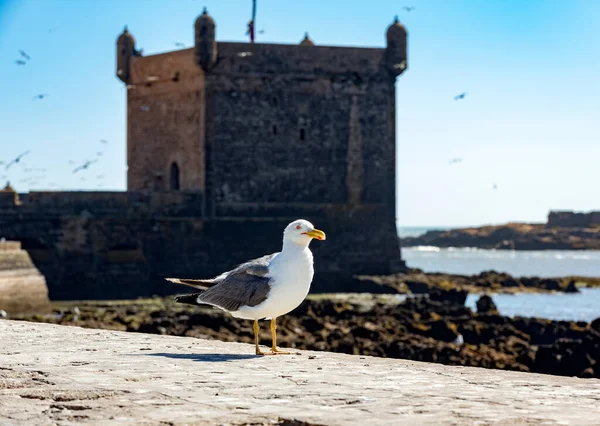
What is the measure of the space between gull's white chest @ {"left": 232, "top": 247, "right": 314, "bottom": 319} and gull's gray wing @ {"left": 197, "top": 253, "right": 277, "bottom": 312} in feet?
0.16

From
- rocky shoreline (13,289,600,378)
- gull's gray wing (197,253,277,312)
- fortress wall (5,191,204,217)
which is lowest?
rocky shoreline (13,289,600,378)

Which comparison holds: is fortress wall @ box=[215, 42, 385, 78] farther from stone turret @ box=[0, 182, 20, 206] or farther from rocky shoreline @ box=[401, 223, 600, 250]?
rocky shoreline @ box=[401, 223, 600, 250]

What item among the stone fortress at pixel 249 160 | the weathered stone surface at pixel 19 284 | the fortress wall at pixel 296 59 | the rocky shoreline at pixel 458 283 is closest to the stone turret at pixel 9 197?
the stone fortress at pixel 249 160

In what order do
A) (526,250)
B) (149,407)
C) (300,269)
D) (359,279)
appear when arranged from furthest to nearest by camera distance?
(526,250)
(359,279)
(300,269)
(149,407)

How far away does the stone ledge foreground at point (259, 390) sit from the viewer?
14.6 feet

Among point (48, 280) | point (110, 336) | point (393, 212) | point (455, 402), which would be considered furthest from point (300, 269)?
point (393, 212)

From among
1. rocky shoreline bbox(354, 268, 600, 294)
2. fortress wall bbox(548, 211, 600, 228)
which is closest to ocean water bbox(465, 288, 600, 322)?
rocky shoreline bbox(354, 268, 600, 294)

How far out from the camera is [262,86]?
31.9 m

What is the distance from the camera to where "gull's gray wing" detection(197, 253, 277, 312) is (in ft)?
23.2

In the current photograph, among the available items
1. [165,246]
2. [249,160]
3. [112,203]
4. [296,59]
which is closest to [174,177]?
[249,160]

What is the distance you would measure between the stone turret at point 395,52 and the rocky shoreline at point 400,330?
7670mm

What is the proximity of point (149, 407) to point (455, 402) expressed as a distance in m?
1.27

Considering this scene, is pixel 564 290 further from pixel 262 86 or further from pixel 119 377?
pixel 119 377

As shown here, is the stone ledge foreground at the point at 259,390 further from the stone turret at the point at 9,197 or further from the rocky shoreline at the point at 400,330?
the stone turret at the point at 9,197
